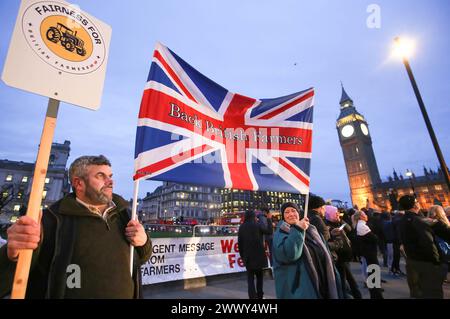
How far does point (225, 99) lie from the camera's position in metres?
4.54

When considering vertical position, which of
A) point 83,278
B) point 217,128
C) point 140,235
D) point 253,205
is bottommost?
point 83,278

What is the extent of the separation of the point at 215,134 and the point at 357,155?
13456 cm

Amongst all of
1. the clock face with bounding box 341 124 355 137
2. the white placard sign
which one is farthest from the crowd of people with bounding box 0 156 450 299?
the clock face with bounding box 341 124 355 137

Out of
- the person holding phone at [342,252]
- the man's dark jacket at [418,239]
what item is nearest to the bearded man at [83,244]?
the person holding phone at [342,252]

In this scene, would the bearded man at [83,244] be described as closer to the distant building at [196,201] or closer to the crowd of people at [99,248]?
the crowd of people at [99,248]

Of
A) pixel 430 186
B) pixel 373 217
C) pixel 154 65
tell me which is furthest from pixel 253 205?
pixel 154 65

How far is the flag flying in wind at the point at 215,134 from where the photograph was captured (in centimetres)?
331

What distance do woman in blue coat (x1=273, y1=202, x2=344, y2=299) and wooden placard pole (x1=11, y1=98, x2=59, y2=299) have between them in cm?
252

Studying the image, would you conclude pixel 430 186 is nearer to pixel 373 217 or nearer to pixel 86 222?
pixel 373 217

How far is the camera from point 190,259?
25.7ft

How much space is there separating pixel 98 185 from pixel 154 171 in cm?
94
